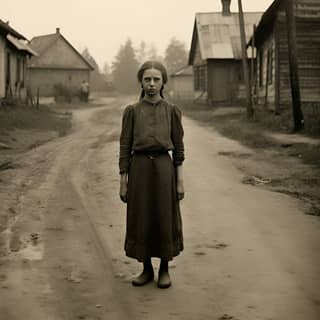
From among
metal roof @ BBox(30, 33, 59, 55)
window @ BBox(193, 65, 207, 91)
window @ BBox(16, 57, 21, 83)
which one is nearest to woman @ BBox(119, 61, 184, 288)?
window @ BBox(16, 57, 21, 83)

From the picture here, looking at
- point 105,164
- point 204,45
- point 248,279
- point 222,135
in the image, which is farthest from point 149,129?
point 204,45

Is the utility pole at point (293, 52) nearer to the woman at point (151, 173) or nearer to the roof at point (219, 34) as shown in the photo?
the woman at point (151, 173)

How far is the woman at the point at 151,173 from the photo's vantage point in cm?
434

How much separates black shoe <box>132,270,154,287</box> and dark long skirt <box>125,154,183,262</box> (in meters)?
0.16

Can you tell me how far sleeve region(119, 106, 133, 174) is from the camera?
14.5 ft

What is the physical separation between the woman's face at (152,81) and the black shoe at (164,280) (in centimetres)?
134

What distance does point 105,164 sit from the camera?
11031 millimetres

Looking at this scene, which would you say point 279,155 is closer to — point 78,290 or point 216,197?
point 216,197

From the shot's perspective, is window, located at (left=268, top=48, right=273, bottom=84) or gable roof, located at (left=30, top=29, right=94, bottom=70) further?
gable roof, located at (left=30, top=29, right=94, bottom=70)

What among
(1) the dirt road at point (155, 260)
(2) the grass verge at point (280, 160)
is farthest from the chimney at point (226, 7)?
(1) the dirt road at point (155, 260)

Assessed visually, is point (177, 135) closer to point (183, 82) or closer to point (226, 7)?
point (226, 7)

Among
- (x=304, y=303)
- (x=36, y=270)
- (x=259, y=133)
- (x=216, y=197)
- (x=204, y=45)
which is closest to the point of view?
(x=304, y=303)

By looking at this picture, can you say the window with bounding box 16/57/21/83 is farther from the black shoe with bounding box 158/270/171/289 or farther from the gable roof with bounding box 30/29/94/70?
the black shoe with bounding box 158/270/171/289

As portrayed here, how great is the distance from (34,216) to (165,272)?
276cm
